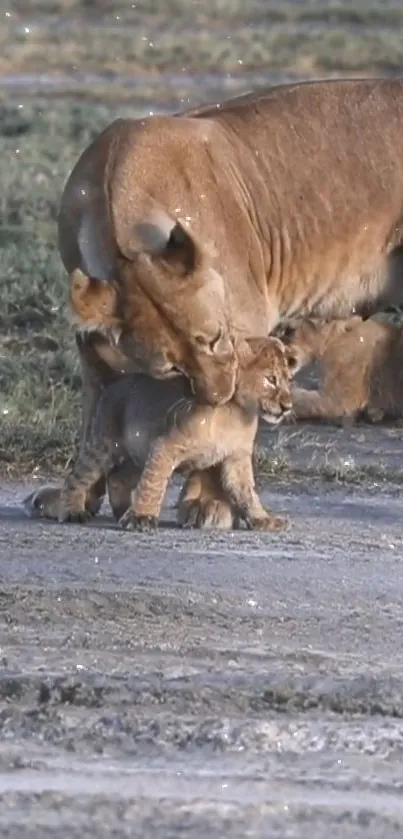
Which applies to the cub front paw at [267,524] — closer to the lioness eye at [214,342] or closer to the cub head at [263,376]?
the cub head at [263,376]

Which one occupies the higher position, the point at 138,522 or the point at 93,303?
the point at 93,303

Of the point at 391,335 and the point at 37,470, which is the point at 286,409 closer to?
the point at 37,470

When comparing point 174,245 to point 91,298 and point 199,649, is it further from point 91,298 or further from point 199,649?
point 199,649

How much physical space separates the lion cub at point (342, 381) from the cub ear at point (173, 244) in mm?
2666

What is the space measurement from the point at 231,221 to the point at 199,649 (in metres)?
1.87

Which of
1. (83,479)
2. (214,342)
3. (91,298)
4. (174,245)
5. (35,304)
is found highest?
(174,245)

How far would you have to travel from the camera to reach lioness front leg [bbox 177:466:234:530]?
7.36 meters

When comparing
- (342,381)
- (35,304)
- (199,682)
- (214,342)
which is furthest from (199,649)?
(35,304)

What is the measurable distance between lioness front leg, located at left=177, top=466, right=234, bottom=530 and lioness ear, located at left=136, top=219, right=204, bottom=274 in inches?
31.0

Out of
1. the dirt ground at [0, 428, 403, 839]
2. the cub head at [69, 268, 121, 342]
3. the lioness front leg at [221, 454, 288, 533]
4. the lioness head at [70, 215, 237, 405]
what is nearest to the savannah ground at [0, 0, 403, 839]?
the dirt ground at [0, 428, 403, 839]

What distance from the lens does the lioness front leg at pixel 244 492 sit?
7.29 metres

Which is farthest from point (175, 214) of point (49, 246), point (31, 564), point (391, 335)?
point (49, 246)

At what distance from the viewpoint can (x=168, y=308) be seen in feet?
22.5

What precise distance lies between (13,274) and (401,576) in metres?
5.72
